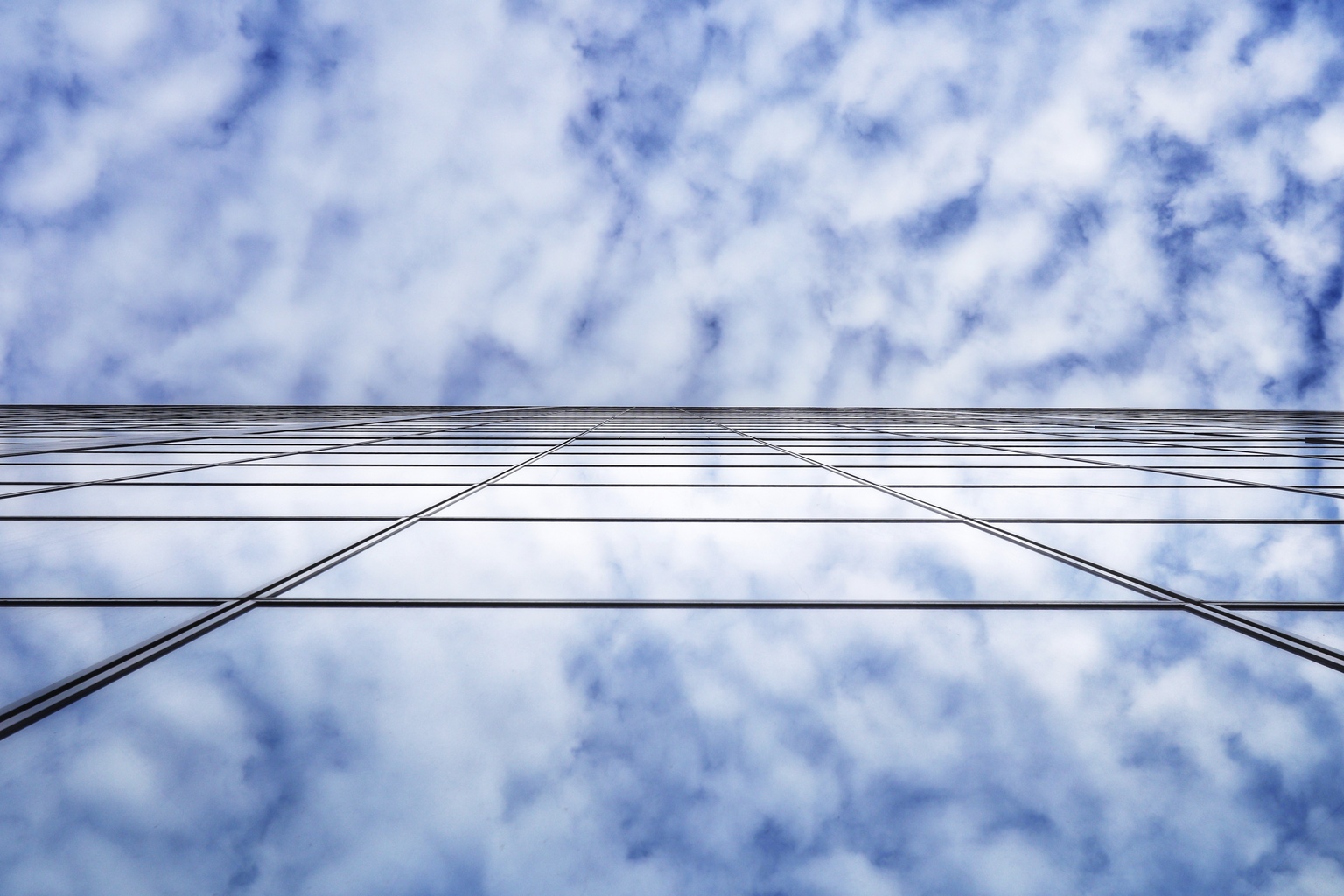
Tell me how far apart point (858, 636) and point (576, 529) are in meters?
2.49

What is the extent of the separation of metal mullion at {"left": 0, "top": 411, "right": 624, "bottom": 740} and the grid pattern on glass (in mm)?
13

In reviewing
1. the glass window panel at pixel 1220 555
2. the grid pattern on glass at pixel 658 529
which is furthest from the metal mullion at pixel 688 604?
the glass window panel at pixel 1220 555

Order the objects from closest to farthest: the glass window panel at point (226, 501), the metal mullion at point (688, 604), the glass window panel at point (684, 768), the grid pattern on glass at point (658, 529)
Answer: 1. the glass window panel at point (684, 768)
2. the metal mullion at point (688, 604)
3. the grid pattern on glass at point (658, 529)
4. the glass window panel at point (226, 501)

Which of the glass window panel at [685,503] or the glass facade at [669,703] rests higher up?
the glass window panel at [685,503]

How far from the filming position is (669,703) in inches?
99.1

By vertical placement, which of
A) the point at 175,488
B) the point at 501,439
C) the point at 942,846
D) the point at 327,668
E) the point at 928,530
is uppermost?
the point at 501,439

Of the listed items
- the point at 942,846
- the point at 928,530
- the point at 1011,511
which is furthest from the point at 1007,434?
the point at 942,846

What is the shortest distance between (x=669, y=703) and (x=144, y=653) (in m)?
2.17

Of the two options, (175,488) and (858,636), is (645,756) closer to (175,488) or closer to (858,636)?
(858,636)

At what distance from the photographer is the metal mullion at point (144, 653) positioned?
2348 mm

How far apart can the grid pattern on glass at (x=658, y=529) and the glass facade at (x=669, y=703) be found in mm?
41

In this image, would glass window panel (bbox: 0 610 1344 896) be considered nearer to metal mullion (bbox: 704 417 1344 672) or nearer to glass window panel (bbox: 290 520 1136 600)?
metal mullion (bbox: 704 417 1344 672)

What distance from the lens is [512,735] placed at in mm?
2312

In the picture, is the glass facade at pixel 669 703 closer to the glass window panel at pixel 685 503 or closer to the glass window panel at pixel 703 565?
the glass window panel at pixel 703 565
